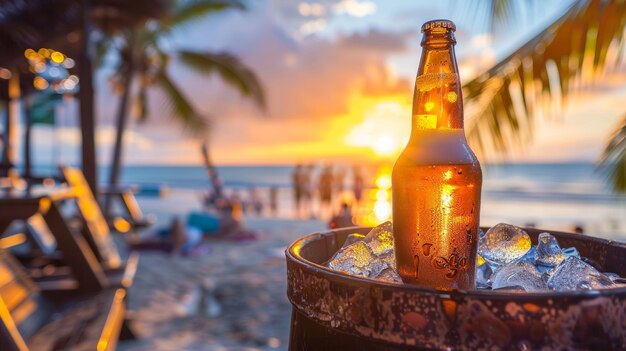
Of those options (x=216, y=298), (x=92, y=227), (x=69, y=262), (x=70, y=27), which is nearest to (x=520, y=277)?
(x=69, y=262)

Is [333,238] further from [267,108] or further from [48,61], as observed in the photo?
[267,108]

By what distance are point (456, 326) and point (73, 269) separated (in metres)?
3.28

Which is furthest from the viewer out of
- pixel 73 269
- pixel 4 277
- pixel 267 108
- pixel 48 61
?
pixel 267 108

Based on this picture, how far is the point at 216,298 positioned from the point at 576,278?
16.4 ft

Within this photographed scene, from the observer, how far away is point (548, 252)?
1023 mm

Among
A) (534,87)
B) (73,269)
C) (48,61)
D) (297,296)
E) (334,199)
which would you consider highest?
(48,61)

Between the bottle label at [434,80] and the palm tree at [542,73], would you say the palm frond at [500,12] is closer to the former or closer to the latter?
the palm tree at [542,73]

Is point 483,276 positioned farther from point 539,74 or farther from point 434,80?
point 539,74

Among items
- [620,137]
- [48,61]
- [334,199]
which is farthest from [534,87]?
[334,199]

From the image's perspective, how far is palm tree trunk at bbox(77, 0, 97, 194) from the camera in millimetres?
5240

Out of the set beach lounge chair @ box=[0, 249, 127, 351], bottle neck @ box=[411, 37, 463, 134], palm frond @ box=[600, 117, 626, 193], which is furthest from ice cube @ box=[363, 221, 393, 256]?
palm frond @ box=[600, 117, 626, 193]

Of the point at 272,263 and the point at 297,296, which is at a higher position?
the point at 297,296

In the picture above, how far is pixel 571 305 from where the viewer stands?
2.04 feet

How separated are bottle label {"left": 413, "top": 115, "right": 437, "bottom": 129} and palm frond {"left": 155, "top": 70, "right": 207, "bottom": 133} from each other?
10.8 metres
